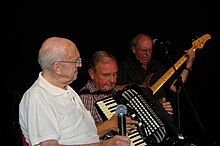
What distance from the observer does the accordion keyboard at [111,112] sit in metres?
2.69

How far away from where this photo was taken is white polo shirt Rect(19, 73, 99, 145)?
6.63 feet

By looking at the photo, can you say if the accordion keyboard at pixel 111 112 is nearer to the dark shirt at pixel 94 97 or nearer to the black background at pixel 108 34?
the dark shirt at pixel 94 97

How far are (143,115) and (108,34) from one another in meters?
1.83

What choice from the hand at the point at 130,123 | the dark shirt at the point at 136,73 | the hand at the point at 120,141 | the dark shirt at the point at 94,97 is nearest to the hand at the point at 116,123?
the hand at the point at 130,123

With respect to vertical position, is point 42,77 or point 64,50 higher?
point 64,50

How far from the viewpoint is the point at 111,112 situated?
270cm

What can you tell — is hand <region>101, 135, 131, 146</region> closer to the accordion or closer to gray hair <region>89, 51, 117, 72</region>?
the accordion

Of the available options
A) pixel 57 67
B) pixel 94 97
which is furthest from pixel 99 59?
pixel 57 67

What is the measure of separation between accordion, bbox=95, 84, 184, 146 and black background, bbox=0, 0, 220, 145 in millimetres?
1163

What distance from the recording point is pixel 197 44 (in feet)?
13.0

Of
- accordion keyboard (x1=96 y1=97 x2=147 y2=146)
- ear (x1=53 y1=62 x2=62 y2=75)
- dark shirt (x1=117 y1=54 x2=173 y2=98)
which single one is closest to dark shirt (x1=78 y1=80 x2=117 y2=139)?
accordion keyboard (x1=96 y1=97 x2=147 y2=146)

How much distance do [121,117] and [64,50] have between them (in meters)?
0.47

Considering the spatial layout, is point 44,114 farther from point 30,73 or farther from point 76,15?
point 76,15

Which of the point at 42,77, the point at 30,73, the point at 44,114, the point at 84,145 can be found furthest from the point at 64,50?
the point at 30,73
